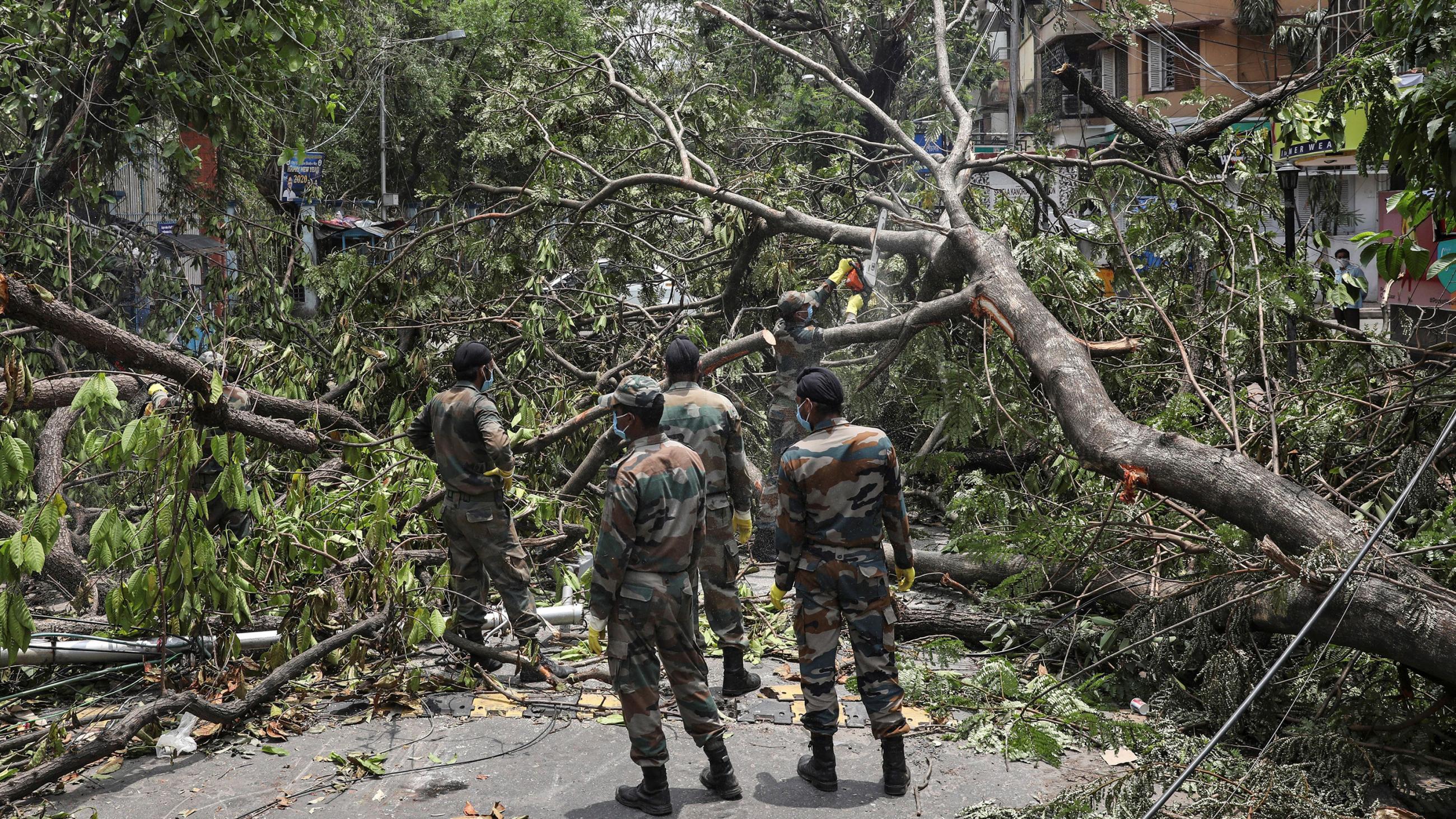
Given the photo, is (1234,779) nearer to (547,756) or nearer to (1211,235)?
(547,756)

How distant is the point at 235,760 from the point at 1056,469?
457 centimetres

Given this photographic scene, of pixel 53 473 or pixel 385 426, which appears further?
pixel 385 426

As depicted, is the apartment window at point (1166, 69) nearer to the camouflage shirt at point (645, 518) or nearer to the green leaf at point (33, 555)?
the camouflage shirt at point (645, 518)

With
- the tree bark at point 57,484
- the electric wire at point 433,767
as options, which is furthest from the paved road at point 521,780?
the tree bark at point 57,484

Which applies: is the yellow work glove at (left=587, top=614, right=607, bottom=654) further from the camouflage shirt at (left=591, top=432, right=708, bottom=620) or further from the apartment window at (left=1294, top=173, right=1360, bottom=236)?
the apartment window at (left=1294, top=173, right=1360, bottom=236)

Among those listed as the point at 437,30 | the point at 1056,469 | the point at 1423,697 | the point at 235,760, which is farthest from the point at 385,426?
the point at 437,30

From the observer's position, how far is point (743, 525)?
16.6 ft

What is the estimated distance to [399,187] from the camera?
73.1 feet

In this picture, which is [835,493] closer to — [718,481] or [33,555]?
[718,481]

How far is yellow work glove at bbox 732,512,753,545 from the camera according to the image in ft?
16.6

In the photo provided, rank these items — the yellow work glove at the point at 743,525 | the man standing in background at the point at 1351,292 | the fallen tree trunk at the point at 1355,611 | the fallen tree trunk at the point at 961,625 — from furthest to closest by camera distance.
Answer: the man standing in background at the point at 1351,292 < the fallen tree trunk at the point at 961,625 < the yellow work glove at the point at 743,525 < the fallen tree trunk at the point at 1355,611

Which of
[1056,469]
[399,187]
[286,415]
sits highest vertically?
[399,187]

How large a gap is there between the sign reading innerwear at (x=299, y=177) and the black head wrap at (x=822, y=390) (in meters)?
8.56

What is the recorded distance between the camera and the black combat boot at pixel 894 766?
4.12m
